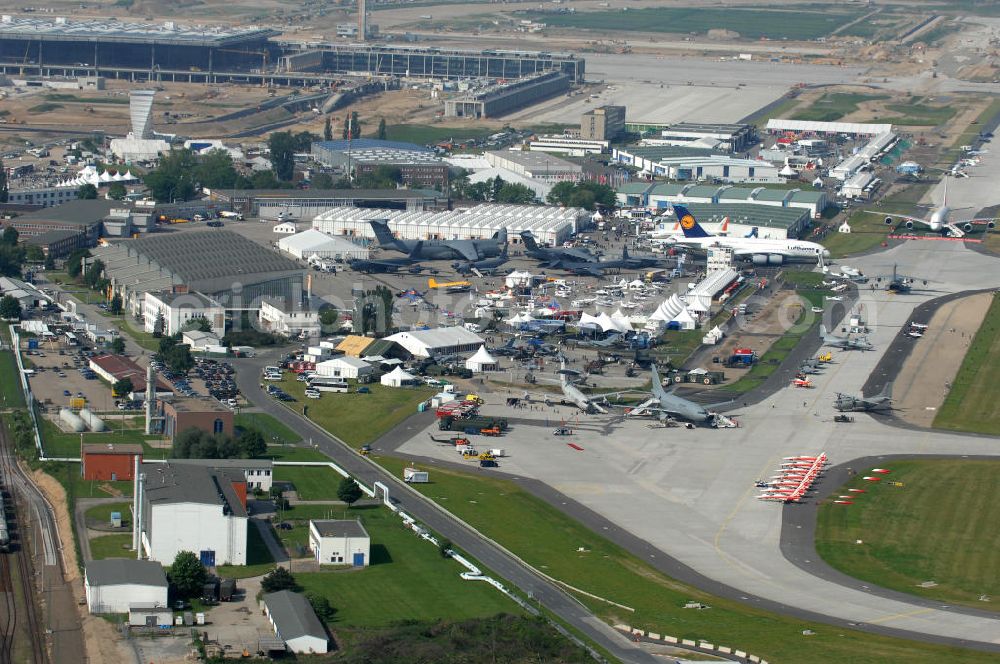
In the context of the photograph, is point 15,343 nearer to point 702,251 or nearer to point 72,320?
point 72,320

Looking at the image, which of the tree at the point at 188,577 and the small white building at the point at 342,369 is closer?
the tree at the point at 188,577

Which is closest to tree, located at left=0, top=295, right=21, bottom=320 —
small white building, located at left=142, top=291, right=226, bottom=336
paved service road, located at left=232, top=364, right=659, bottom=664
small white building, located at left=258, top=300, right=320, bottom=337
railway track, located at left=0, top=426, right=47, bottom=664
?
small white building, located at left=142, top=291, right=226, bottom=336

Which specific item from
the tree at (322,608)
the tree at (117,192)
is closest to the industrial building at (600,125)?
the tree at (117,192)

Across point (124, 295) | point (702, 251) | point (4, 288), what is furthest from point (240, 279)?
point (702, 251)

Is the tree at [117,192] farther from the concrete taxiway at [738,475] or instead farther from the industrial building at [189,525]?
the industrial building at [189,525]

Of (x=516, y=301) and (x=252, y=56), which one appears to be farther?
(x=252, y=56)

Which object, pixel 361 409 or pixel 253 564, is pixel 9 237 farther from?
pixel 253 564

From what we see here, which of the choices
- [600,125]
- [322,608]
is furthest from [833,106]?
[322,608]
